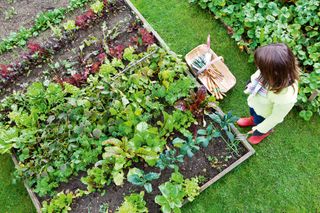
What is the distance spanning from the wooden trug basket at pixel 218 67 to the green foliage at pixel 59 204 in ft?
7.21

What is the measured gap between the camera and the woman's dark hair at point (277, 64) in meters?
3.09

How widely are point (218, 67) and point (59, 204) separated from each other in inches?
104

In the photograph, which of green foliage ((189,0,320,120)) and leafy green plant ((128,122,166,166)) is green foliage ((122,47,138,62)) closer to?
leafy green plant ((128,122,166,166))

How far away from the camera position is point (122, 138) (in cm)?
414

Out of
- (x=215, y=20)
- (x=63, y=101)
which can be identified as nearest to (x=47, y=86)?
(x=63, y=101)

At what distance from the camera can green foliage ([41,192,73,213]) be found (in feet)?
13.2

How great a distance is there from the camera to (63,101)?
4535 millimetres

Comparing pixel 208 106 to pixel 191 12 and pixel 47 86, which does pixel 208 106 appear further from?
pixel 47 86

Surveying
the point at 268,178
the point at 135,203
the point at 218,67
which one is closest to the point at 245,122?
the point at 268,178

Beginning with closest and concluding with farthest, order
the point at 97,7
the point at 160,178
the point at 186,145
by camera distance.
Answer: the point at 186,145 < the point at 160,178 < the point at 97,7

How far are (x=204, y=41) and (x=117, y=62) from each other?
137 cm

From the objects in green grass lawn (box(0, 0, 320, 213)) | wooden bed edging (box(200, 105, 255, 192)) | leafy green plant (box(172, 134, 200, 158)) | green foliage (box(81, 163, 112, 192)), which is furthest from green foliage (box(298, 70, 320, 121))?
green foliage (box(81, 163, 112, 192))

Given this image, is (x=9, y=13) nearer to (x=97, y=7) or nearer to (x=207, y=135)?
(x=97, y=7)

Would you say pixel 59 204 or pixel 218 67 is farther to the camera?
pixel 218 67
